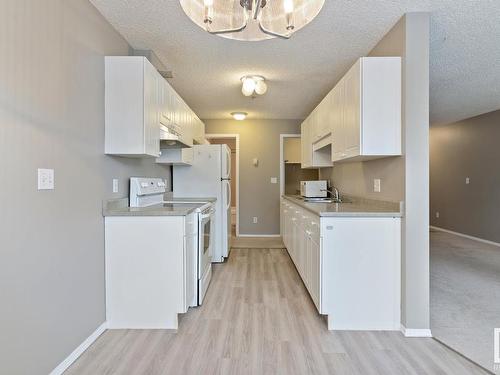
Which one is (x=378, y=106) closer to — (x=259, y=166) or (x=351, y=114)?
(x=351, y=114)

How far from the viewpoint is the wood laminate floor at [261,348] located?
5.94 feet

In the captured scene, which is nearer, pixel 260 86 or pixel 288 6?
pixel 288 6

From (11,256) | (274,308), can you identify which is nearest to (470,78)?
(274,308)

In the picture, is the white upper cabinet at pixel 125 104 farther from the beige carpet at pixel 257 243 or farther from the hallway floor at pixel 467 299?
the beige carpet at pixel 257 243

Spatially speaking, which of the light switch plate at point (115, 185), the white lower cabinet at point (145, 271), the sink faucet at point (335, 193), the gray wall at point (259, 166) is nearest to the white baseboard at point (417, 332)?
the white lower cabinet at point (145, 271)

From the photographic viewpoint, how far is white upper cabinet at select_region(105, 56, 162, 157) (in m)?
2.31

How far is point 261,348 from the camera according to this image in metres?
2.03

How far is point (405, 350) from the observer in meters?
2.00

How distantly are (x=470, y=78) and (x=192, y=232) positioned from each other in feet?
12.8

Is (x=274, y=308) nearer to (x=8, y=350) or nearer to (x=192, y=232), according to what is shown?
(x=192, y=232)

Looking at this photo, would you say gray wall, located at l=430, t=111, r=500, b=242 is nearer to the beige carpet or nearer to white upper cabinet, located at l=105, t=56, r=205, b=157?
the beige carpet

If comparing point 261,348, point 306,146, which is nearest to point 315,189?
point 306,146

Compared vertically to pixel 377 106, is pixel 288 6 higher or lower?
higher

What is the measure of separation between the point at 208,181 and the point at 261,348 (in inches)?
103
